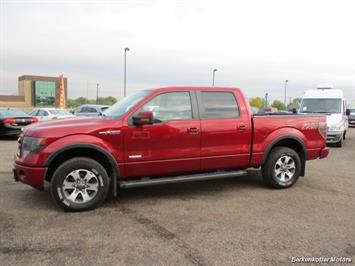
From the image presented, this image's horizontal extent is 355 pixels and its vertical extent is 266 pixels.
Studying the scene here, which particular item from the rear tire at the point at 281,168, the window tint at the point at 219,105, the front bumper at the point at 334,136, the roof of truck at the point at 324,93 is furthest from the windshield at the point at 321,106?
the window tint at the point at 219,105

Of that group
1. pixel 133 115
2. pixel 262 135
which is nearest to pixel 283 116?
pixel 262 135

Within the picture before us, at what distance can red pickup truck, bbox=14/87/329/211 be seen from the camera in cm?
471

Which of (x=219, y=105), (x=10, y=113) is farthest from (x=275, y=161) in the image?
(x=10, y=113)

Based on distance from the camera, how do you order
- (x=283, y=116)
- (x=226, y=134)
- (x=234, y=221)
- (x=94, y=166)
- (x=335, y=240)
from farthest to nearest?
(x=283, y=116) < (x=226, y=134) < (x=94, y=166) < (x=234, y=221) < (x=335, y=240)

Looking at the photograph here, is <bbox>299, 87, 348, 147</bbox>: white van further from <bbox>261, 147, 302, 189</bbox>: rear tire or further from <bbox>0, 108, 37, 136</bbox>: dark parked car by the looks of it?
<bbox>0, 108, 37, 136</bbox>: dark parked car

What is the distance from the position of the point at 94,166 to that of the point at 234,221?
7.02ft

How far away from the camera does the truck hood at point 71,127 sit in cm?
468

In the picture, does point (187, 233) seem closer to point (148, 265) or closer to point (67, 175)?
point (148, 265)

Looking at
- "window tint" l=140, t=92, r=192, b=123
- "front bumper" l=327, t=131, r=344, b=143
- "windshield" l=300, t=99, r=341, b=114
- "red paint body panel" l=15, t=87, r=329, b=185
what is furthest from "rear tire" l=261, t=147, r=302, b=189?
"windshield" l=300, t=99, r=341, b=114

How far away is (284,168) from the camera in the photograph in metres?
6.22

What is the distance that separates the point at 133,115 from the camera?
503 cm

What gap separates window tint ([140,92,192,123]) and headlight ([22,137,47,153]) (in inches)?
61.0

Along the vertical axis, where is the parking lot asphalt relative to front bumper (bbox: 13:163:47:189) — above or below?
below

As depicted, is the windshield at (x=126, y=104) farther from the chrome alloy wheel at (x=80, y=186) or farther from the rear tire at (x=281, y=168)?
the rear tire at (x=281, y=168)
